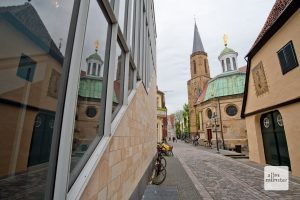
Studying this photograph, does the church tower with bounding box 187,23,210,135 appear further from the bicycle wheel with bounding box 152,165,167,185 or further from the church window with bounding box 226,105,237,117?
the bicycle wheel with bounding box 152,165,167,185

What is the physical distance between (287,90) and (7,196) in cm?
1121

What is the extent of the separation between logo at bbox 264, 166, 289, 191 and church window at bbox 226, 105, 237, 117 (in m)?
24.0

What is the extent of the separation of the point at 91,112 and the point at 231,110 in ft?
114

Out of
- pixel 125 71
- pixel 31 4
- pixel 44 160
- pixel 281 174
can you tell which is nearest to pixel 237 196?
pixel 281 174

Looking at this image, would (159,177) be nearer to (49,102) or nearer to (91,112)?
(91,112)

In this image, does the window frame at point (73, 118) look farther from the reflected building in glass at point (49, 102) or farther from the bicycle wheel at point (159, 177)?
the bicycle wheel at point (159, 177)

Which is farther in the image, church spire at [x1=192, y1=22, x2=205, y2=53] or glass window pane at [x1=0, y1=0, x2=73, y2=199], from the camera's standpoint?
church spire at [x1=192, y1=22, x2=205, y2=53]

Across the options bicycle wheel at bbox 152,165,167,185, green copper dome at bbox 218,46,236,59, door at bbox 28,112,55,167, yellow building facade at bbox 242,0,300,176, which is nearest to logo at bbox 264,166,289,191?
yellow building facade at bbox 242,0,300,176

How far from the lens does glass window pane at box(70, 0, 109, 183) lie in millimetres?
1672

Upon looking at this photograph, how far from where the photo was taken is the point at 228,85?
34.8 meters

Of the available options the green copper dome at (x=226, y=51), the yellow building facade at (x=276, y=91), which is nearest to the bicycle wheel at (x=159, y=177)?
the yellow building facade at (x=276, y=91)

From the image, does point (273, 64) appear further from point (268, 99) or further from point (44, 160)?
point (44, 160)

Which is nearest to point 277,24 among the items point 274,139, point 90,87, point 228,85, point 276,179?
point 274,139

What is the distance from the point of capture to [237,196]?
6.27 meters
